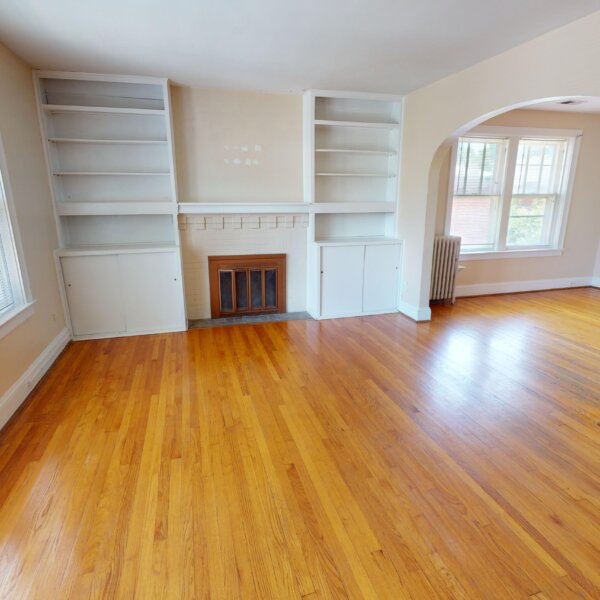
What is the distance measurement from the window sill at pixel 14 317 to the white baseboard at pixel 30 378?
0.38m

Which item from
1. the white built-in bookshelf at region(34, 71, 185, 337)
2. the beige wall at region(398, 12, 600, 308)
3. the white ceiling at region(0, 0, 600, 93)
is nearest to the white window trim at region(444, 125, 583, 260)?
the beige wall at region(398, 12, 600, 308)

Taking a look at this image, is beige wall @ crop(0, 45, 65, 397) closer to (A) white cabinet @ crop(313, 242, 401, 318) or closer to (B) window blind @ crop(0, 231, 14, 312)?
(B) window blind @ crop(0, 231, 14, 312)

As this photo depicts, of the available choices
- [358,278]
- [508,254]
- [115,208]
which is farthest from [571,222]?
[115,208]

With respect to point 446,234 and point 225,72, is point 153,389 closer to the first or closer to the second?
point 225,72

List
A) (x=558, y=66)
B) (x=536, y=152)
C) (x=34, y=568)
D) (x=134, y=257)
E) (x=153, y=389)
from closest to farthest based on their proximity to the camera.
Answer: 1. (x=34, y=568)
2. (x=558, y=66)
3. (x=153, y=389)
4. (x=134, y=257)
5. (x=536, y=152)

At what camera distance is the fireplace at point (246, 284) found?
4.53 metres

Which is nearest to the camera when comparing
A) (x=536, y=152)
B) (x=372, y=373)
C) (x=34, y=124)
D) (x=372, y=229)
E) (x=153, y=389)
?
(x=153, y=389)

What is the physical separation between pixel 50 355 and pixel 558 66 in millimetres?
4509

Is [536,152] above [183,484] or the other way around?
above

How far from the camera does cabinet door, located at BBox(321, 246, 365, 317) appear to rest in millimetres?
4520

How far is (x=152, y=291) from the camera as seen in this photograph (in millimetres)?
4059

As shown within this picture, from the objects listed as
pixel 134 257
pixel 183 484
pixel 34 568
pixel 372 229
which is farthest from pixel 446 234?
pixel 34 568

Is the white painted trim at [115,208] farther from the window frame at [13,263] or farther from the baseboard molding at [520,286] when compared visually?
the baseboard molding at [520,286]

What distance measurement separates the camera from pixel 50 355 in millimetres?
3354
